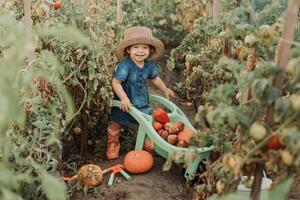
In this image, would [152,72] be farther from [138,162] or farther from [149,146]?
[138,162]

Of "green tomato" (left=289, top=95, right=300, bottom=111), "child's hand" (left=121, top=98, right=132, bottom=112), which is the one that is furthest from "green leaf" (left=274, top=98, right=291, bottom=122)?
"child's hand" (left=121, top=98, right=132, bottom=112)

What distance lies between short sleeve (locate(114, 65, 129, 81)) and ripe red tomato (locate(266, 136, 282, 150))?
1.84 metres

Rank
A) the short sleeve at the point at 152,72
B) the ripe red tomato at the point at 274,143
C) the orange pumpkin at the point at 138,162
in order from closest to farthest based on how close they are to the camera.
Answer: the ripe red tomato at the point at 274,143 < the orange pumpkin at the point at 138,162 < the short sleeve at the point at 152,72

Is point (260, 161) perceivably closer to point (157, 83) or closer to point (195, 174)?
point (195, 174)

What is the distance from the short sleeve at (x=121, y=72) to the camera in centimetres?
348

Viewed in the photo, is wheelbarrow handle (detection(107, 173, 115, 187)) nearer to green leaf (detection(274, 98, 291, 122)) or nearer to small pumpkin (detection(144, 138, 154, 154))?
small pumpkin (detection(144, 138, 154, 154))

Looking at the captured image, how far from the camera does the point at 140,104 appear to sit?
3598mm

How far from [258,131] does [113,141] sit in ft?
6.37

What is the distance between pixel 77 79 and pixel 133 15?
7.64ft

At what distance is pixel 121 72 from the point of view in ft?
11.5

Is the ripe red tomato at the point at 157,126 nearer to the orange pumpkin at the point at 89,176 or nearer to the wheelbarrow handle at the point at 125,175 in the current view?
the wheelbarrow handle at the point at 125,175

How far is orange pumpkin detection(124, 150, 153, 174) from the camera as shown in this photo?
10.6 ft

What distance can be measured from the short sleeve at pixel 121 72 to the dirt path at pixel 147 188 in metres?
0.66

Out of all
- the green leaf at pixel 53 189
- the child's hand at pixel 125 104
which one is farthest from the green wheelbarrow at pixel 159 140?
the green leaf at pixel 53 189
